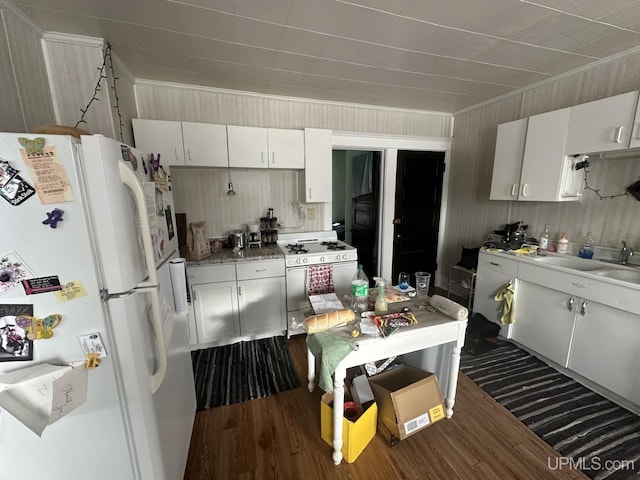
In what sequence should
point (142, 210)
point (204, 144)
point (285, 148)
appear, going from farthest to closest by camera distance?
point (285, 148), point (204, 144), point (142, 210)

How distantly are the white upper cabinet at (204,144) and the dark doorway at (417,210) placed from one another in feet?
7.36

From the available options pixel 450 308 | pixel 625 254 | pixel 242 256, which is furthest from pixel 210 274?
pixel 625 254

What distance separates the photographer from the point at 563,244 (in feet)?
7.70

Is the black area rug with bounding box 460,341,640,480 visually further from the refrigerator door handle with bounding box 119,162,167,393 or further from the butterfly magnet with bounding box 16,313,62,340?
the butterfly magnet with bounding box 16,313,62,340

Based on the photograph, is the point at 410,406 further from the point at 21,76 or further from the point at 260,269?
the point at 21,76

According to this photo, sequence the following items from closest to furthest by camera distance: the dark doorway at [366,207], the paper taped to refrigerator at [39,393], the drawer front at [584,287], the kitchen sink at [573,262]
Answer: the paper taped to refrigerator at [39,393], the drawer front at [584,287], the kitchen sink at [573,262], the dark doorway at [366,207]

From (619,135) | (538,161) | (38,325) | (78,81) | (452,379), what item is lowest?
(452,379)

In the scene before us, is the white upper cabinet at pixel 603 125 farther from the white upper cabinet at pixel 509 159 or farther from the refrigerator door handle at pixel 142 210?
the refrigerator door handle at pixel 142 210

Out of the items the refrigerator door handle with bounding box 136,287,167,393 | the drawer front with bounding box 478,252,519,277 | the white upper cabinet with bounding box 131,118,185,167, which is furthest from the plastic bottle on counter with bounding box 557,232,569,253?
the white upper cabinet with bounding box 131,118,185,167

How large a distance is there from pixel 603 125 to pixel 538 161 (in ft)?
1.51

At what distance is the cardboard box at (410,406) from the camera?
1.45m

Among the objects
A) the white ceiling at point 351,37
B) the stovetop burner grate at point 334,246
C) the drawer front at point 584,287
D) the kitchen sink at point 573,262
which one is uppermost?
the white ceiling at point 351,37

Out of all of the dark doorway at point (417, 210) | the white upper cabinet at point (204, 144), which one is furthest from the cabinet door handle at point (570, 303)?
the white upper cabinet at point (204, 144)

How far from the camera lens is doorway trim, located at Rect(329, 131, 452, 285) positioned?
318 centimetres
